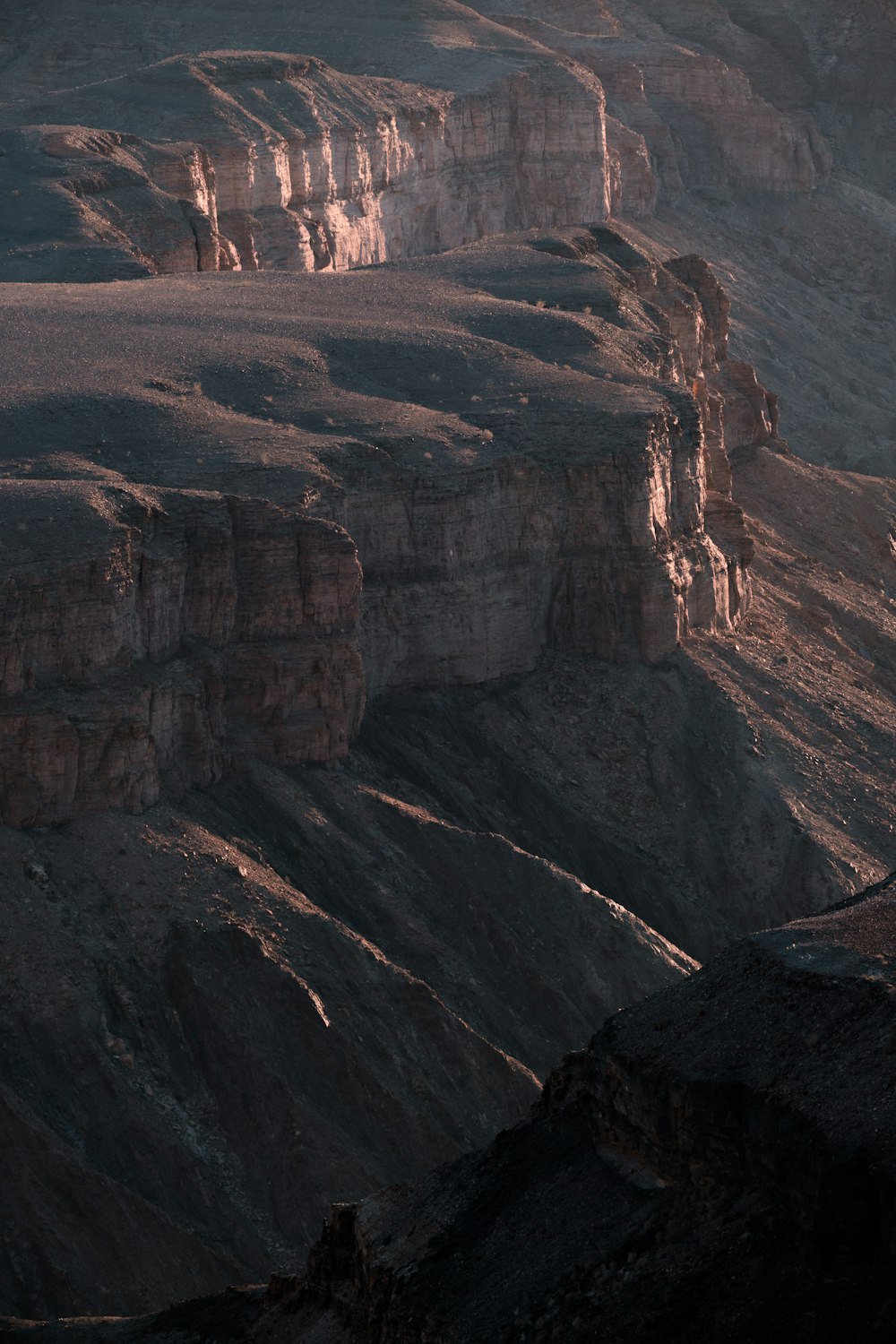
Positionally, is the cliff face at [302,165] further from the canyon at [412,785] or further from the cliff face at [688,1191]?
the cliff face at [688,1191]

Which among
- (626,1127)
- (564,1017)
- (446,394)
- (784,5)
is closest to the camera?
(626,1127)

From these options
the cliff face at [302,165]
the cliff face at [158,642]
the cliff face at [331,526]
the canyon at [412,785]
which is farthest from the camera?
the cliff face at [302,165]

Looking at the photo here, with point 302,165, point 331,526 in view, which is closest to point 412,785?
point 331,526

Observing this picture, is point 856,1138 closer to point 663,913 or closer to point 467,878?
point 467,878

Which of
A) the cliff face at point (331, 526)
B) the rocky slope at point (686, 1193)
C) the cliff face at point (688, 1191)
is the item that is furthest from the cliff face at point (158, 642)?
the cliff face at point (688, 1191)

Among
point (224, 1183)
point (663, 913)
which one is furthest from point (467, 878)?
point (224, 1183)

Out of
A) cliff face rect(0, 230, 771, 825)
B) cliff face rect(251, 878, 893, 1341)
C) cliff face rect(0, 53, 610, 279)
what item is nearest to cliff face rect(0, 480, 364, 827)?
cliff face rect(0, 230, 771, 825)

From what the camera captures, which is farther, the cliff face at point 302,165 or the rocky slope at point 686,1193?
the cliff face at point 302,165

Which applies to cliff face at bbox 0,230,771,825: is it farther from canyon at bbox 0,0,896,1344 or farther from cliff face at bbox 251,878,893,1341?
cliff face at bbox 251,878,893,1341
